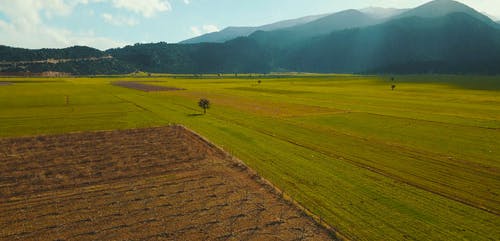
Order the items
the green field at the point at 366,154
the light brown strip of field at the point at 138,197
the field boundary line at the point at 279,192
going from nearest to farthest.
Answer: the field boundary line at the point at 279,192 → the light brown strip of field at the point at 138,197 → the green field at the point at 366,154

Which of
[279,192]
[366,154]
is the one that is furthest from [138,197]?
[366,154]

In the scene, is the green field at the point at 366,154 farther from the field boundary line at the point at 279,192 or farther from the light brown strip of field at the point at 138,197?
the light brown strip of field at the point at 138,197

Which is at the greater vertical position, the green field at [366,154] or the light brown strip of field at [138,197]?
the green field at [366,154]

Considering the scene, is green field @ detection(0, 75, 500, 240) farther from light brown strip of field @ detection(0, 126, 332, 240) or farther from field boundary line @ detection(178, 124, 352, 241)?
light brown strip of field @ detection(0, 126, 332, 240)

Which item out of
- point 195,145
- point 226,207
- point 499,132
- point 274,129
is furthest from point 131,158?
point 499,132

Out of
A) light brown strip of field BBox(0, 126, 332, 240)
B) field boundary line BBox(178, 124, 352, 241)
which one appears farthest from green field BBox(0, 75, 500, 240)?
light brown strip of field BBox(0, 126, 332, 240)

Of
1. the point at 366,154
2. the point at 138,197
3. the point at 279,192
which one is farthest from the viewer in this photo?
the point at 366,154

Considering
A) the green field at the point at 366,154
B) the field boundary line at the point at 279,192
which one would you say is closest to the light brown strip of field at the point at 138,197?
the field boundary line at the point at 279,192

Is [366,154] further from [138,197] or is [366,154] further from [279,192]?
[138,197]
